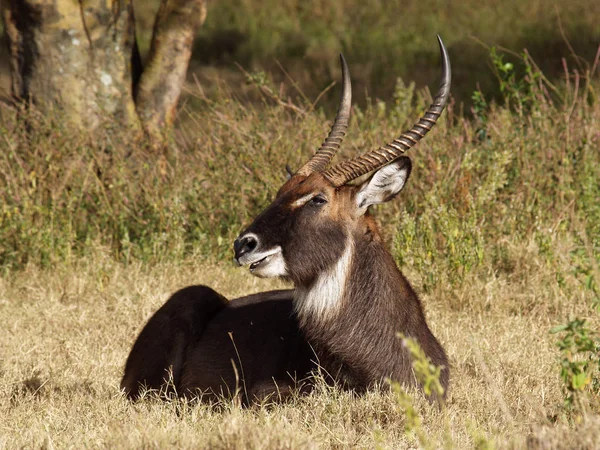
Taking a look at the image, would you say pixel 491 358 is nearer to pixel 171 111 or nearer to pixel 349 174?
pixel 349 174

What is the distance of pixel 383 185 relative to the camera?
5105 millimetres

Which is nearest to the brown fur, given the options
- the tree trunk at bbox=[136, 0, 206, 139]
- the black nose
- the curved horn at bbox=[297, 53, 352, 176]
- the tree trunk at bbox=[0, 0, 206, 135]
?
the black nose

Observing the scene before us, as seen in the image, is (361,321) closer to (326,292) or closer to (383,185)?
(326,292)

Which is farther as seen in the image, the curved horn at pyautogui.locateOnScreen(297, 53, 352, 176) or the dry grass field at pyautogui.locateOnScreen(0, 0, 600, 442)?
the dry grass field at pyautogui.locateOnScreen(0, 0, 600, 442)

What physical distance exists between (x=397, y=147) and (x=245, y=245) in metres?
0.95

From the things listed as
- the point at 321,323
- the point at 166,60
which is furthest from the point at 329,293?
the point at 166,60

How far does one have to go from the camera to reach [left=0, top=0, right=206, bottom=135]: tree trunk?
874 centimetres

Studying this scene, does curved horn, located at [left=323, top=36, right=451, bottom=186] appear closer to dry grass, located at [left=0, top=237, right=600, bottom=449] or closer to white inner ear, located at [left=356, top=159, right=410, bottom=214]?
white inner ear, located at [left=356, top=159, right=410, bottom=214]

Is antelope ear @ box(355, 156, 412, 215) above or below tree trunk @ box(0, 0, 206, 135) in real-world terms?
above

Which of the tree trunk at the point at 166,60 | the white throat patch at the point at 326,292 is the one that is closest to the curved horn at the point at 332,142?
the white throat patch at the point at 326,292

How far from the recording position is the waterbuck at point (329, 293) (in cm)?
489

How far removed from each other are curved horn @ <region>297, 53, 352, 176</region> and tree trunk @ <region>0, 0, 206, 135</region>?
3.54 metres

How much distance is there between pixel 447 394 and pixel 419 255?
2083 mm

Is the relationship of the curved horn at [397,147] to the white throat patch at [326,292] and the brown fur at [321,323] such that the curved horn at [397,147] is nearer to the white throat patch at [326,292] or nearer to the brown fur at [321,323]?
the brown fur at [321,323]
